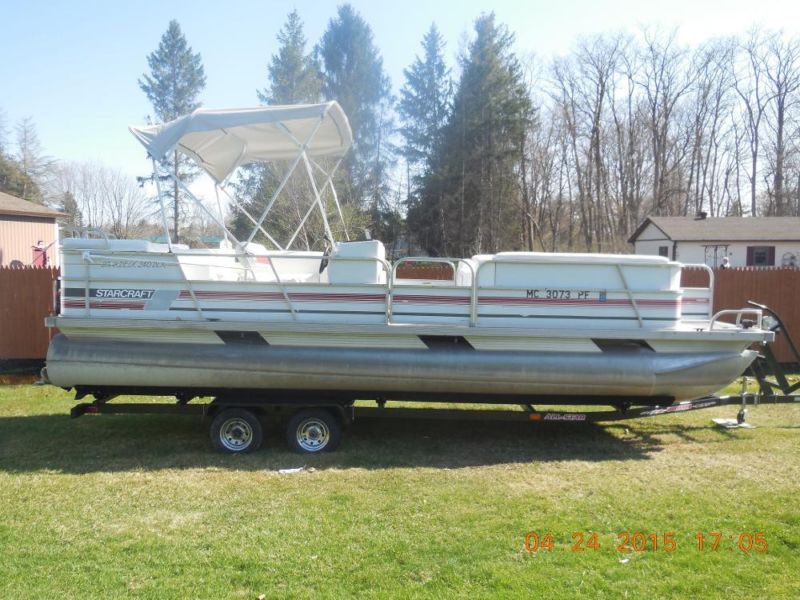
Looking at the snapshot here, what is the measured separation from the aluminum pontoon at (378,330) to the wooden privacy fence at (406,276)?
199 inches

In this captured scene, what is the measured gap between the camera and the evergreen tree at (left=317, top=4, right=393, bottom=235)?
3216 cm

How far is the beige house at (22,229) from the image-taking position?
21.8 m

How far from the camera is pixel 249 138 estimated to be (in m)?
6.91

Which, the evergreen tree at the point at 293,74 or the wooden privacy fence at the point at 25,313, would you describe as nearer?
the wooden privacy fence at the point at 25,313

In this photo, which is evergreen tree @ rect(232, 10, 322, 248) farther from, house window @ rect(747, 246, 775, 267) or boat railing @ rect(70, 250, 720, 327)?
house window @ rect(747, 246, 775, 267)

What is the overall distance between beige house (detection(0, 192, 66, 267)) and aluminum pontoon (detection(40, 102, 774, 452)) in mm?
18562

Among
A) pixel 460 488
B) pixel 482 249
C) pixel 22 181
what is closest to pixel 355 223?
pixel 482 249

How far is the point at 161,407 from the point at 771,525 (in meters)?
5.44

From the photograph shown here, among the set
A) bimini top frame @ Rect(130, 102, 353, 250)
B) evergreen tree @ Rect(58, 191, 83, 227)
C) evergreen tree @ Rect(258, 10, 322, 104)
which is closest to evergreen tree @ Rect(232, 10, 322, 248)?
evergreen tree @ Rect(258, 10, 322, 104)

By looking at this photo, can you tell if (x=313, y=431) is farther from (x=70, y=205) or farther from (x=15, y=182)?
(x=15, y=182)

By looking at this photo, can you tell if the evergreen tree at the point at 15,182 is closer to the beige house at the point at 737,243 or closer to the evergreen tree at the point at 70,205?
the evergreen tree at the point at 70,205

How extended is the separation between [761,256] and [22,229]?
32.4m

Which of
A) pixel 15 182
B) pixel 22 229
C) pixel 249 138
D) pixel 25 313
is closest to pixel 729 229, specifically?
pixel 249 138

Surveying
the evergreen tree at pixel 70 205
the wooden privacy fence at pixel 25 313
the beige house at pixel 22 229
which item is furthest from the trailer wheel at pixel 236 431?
the evergreen tree at pixel 70 205
